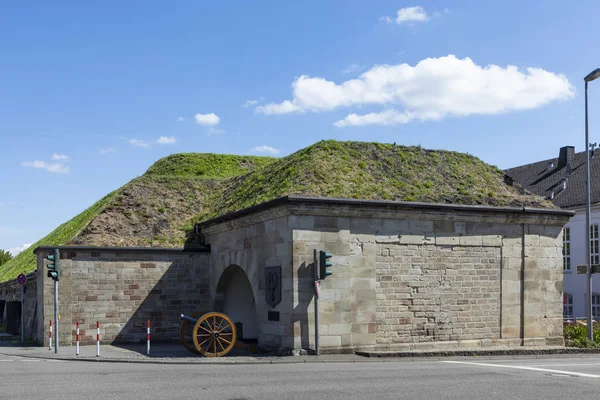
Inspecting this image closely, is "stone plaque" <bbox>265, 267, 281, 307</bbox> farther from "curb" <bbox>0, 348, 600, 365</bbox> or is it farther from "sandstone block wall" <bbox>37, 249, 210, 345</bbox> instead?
"sandstone block wall" <bbox>37, 249, 210, 345</bbox>

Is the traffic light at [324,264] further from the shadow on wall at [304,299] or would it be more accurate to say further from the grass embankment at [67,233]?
the grass embankment at [67,233]

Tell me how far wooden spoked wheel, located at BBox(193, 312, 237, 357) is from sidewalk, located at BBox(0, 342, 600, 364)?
0.30m

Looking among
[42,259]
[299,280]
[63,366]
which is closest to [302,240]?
[299,280]

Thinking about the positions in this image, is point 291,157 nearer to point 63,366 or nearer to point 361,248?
point 361,248

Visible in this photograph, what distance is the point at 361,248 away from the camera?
19406mm

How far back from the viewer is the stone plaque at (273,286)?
746 inches

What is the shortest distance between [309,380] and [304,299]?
535 cm

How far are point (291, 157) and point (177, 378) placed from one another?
13.1m

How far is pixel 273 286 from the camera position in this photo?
62.8ft

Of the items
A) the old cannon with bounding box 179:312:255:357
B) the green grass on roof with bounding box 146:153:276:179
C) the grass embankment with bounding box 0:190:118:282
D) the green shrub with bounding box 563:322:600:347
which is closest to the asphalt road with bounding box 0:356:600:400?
the old cannon with bounding box 179:312:255:357

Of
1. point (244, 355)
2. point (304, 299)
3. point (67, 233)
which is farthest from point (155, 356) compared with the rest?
point (67, 233)

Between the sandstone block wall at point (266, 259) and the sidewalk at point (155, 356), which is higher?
the sandstone block wall at point (266, 259)

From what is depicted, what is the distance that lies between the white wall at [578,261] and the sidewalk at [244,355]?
20.2 meters

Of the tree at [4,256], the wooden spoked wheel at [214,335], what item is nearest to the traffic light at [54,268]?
the wooden spoked wheel at [214,335]
